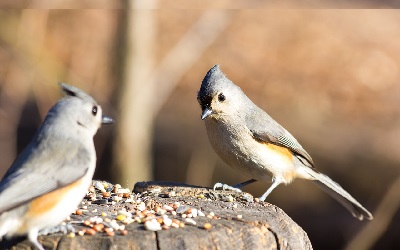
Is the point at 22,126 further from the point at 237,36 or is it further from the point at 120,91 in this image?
the point at 237,36

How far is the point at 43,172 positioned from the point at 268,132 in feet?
8.79

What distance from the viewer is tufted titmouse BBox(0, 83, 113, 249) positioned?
4.14 metres

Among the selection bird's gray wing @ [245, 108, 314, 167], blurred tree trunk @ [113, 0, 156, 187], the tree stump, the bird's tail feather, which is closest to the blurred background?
blurred tree trunk @ [113, 0, 156, 187]

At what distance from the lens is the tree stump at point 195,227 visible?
4.10 metres

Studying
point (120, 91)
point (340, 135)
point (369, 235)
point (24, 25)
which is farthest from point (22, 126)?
point (369, 235)

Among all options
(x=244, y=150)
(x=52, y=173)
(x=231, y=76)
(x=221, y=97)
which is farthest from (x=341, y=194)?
(x=231, y=76)

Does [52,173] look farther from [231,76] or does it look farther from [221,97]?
[231,76]

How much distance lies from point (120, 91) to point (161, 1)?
662cm

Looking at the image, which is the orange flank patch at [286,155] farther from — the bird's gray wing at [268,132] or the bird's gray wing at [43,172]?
the bird's gray wing at [43,172]

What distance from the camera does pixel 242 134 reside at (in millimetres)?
6449

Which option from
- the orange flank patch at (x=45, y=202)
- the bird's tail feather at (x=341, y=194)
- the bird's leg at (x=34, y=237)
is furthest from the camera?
the bird's tail feather at (x=341, y=194)

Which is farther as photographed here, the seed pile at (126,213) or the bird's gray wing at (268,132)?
the bird's gray wing at (268,132)

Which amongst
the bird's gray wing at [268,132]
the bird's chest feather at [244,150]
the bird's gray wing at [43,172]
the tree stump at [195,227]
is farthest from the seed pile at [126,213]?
the bird's gray wing at [268,132]

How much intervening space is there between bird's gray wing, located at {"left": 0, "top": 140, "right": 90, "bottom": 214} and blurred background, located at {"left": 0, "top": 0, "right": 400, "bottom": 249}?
175 inches
